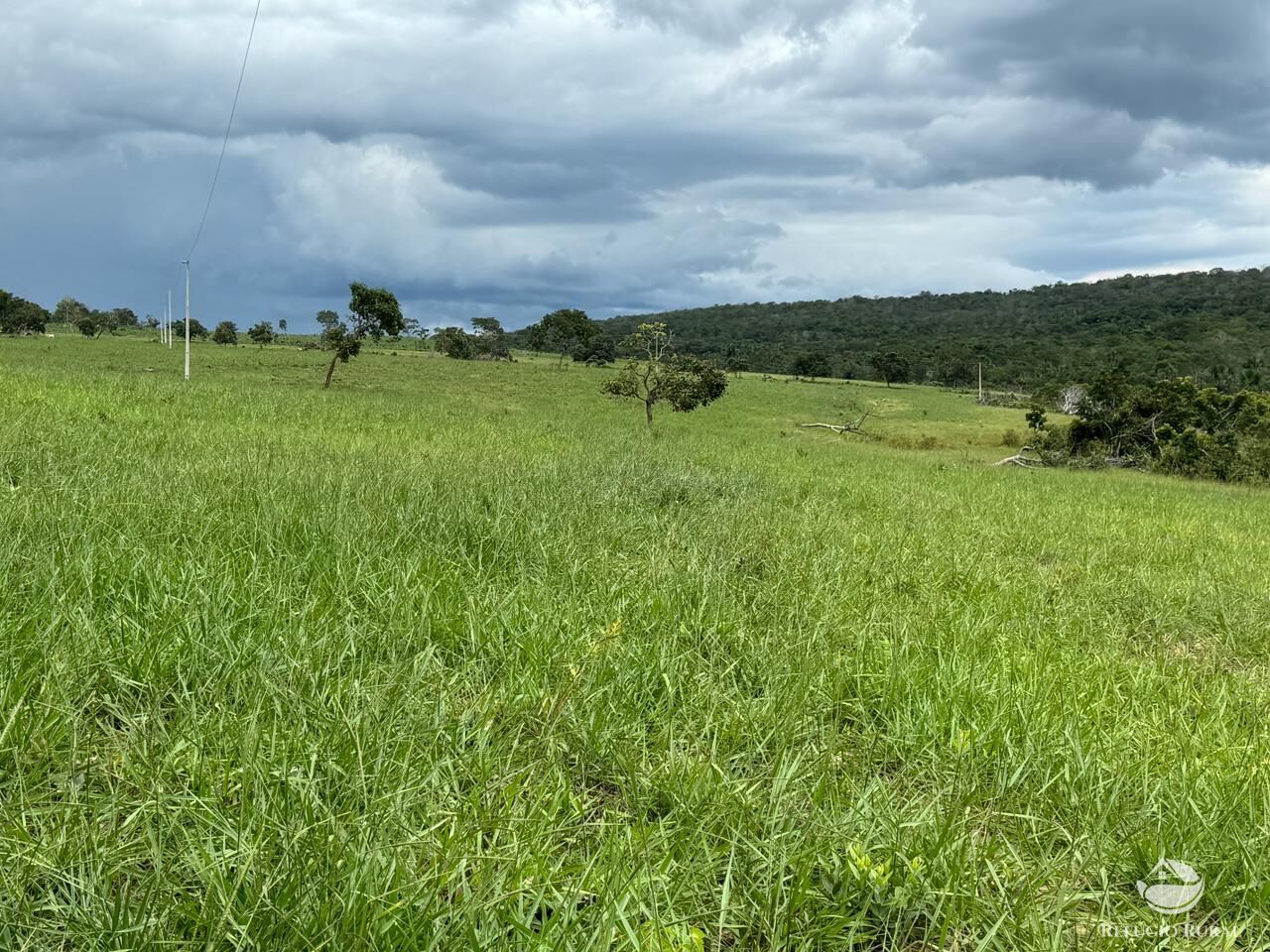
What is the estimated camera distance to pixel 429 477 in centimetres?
814

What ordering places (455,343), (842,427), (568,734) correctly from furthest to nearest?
(455,343)
(842,427)
(568,734)

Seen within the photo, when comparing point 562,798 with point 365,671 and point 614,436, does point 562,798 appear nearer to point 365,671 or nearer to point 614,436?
point 365,671

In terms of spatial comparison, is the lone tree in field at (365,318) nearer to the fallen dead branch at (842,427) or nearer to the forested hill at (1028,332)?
the fallen dead branch at (842,427)

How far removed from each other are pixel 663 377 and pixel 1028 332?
129 meters

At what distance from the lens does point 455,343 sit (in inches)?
3307

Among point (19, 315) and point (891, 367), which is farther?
point (891, 367)

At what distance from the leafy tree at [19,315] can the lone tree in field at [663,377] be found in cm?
7762

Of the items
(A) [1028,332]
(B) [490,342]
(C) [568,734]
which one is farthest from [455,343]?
(A) [1028,332]

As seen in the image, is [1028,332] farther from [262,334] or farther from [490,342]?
[262,334]

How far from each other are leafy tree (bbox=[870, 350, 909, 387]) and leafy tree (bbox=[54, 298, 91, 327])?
11080 cm

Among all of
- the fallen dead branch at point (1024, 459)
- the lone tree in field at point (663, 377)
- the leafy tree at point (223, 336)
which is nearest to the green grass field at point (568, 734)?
the lone tree in field at point (663, 377)

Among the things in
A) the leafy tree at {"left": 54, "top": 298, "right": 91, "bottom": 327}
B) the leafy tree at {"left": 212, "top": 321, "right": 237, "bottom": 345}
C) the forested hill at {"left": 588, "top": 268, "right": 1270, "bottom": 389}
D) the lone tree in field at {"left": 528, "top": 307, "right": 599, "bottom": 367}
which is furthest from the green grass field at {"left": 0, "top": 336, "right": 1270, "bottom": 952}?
the leafy tree at {"left": 54, "top": 298, "right": 91, "bottom": 327}

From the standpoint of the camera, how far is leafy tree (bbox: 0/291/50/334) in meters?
75.0

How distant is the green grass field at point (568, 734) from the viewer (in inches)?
80.3
